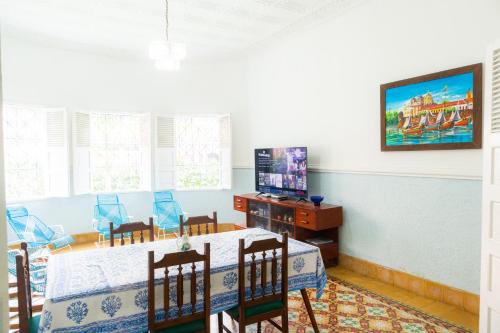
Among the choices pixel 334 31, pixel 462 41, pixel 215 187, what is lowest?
pixel 215 187

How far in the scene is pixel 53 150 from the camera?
579 cm

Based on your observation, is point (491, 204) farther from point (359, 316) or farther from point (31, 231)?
point (31, 231)

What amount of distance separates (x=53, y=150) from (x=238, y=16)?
3741 mm

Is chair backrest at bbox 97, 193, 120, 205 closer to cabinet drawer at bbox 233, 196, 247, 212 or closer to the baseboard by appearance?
cabinet drawer at bbox 233, 196, 247, 212

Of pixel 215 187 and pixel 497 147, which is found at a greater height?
pixel 497 147

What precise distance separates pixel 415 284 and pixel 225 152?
4074mm

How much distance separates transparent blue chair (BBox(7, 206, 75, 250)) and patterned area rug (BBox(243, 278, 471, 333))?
313 cm

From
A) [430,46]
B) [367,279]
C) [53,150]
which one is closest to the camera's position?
[430,46]

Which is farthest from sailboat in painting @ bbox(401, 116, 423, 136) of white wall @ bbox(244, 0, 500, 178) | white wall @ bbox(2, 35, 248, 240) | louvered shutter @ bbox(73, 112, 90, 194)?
louvered shutter @ bbox(73, 112, 90, 194)

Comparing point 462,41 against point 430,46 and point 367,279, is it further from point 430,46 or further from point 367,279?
point 367,279

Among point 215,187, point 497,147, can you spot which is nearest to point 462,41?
point 497,147

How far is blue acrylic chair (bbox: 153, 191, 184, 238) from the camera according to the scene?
5906 millimetres

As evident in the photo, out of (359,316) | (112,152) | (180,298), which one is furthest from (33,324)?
(112,152)

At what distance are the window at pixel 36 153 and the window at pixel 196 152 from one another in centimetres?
169
